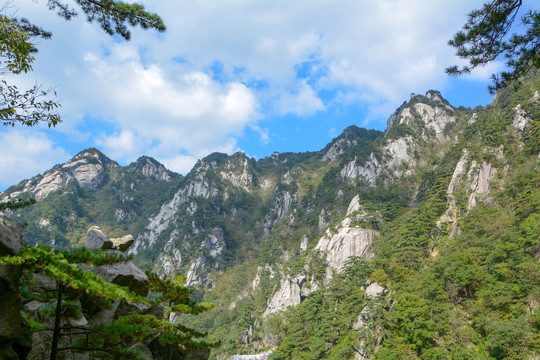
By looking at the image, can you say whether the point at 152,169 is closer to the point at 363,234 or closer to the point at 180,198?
the point at 180,198

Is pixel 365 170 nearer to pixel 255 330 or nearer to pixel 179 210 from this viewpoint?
pixel 255 330

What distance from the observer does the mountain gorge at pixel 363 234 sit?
24.5 meters

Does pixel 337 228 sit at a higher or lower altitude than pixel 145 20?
higher

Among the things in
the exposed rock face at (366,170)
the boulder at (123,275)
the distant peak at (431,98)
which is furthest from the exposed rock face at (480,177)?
the distant peak at (431,98)

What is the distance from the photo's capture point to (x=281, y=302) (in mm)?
56188

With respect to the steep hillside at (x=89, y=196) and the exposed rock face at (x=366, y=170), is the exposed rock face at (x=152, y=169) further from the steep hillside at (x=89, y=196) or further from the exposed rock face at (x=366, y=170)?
the exposed rock face at (x=366, y=170)

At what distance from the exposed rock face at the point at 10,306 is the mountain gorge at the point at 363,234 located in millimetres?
23975

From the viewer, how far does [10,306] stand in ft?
13.6

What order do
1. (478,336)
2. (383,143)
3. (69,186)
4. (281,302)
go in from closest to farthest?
1. (478,336)
2. (281,302)
3. (383,143)
4. (69,186)

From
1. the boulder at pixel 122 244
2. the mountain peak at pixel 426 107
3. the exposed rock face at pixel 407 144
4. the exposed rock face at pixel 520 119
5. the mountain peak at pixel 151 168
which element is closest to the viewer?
the boulder at pixel 122 244

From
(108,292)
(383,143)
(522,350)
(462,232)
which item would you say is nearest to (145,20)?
(108,292)

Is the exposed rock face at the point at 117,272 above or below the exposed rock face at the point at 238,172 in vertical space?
below

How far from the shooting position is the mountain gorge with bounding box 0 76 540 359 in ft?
80.4

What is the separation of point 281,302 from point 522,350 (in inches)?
1697
